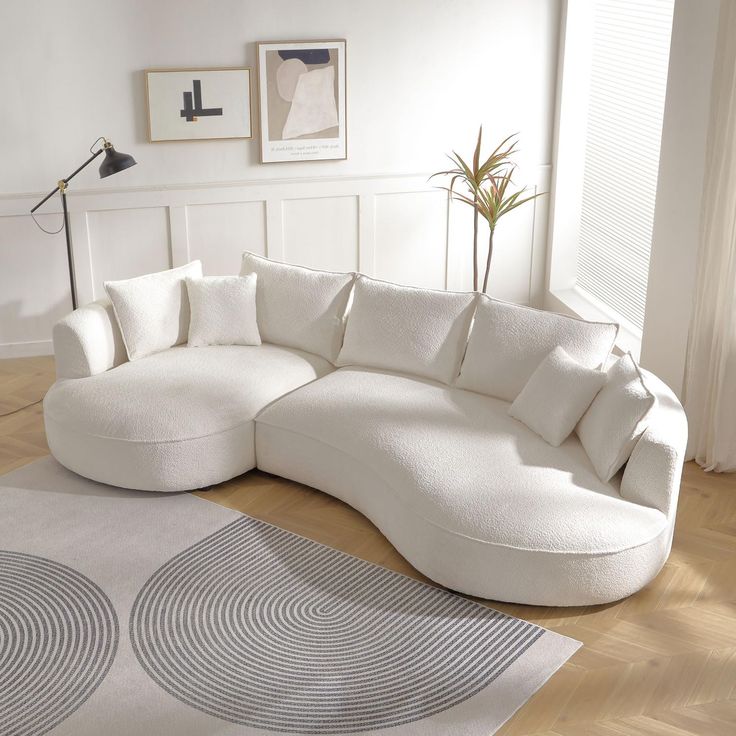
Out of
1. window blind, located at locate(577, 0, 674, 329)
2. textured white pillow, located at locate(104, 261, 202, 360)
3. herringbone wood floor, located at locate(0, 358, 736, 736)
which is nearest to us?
herringbone wood floor, located at locate(0, 358, 736, 736)

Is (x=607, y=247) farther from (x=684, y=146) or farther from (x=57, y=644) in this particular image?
(x=57, y=644)

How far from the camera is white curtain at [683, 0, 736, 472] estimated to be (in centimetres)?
440

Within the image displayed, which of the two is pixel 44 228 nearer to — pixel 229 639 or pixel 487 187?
pixel 487 187

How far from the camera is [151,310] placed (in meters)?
5.00

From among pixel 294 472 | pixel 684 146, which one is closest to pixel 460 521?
pixel 294 472

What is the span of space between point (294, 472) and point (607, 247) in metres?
2.97

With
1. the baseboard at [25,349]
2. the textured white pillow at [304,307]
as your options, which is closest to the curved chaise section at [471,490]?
the textured white pillow at [304,307]

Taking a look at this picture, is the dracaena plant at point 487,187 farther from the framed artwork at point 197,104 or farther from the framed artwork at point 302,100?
the framed artwork at point 197,104

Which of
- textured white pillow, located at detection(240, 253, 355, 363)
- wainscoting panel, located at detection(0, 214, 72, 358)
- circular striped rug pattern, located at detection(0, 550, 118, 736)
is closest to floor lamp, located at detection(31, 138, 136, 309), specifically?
wainscoting panel, located at detection(0, 214, 72, 358)

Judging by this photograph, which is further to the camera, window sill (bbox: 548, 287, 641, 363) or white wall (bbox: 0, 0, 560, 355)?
window sill (bbox: 548, 287, 641, 363)

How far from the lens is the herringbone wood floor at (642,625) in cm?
313

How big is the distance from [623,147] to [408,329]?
2.24 meters

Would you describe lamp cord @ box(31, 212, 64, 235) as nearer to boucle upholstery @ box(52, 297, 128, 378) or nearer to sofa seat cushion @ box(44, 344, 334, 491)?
boucle upholstery @ box(52, 297, 128, 378)

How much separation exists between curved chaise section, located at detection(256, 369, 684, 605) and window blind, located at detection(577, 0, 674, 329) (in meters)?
2.05
